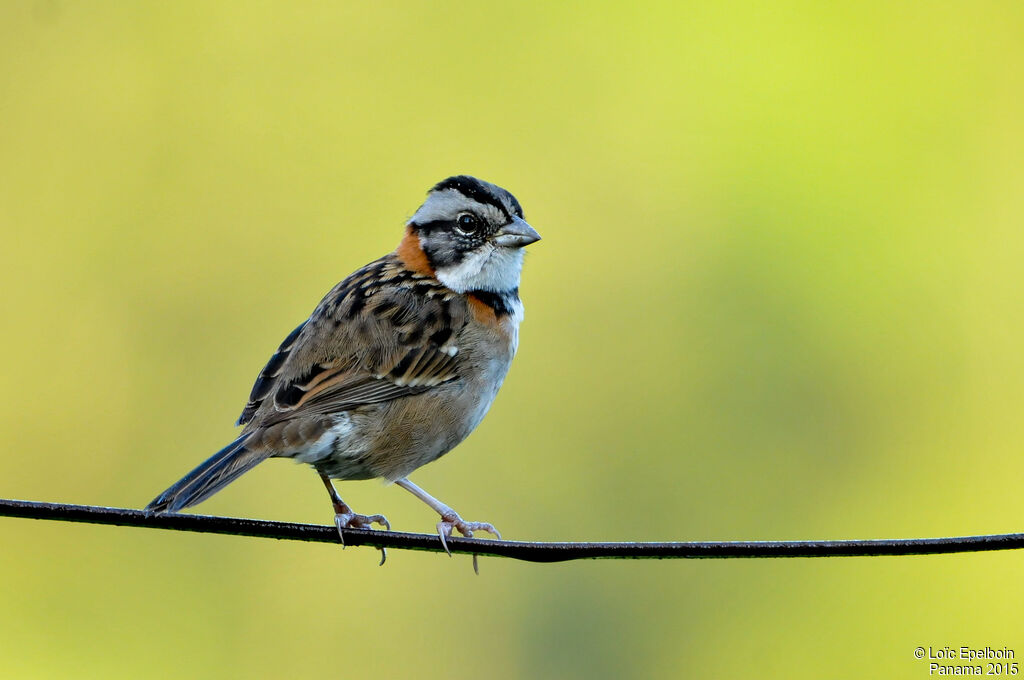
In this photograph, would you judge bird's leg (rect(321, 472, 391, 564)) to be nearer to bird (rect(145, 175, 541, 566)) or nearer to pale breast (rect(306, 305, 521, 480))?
bird (rect(145, 175, 541, 566))

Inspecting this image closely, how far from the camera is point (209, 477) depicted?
4.60 m

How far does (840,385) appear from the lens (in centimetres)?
937

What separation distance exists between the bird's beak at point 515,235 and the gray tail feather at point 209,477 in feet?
6.07

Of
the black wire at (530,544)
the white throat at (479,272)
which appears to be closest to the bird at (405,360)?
the white throat at (479,272)

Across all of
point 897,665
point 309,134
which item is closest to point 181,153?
point 309,134

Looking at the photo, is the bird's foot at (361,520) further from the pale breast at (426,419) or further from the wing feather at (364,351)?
the wing feather at (364,351)

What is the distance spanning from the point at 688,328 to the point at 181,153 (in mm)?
4979

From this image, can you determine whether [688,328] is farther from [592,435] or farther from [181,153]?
[181,153]

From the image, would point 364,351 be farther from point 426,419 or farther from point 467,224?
point 467,224

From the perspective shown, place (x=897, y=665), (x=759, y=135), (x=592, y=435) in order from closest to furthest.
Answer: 1. (x=897, y=665)
2. (x=592, y=435)
3. (x=759, y=135)

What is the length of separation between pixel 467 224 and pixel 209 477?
7.55ft

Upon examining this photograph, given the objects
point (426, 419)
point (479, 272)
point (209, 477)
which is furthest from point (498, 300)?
point (209, 477)

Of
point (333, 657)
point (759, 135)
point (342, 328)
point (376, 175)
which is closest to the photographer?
point (342, 328)

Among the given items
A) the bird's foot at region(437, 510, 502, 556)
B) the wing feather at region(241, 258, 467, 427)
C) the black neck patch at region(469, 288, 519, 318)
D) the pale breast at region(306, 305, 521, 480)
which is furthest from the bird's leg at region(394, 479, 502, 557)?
the black neck patch at region(469, 288, 519, 318)
